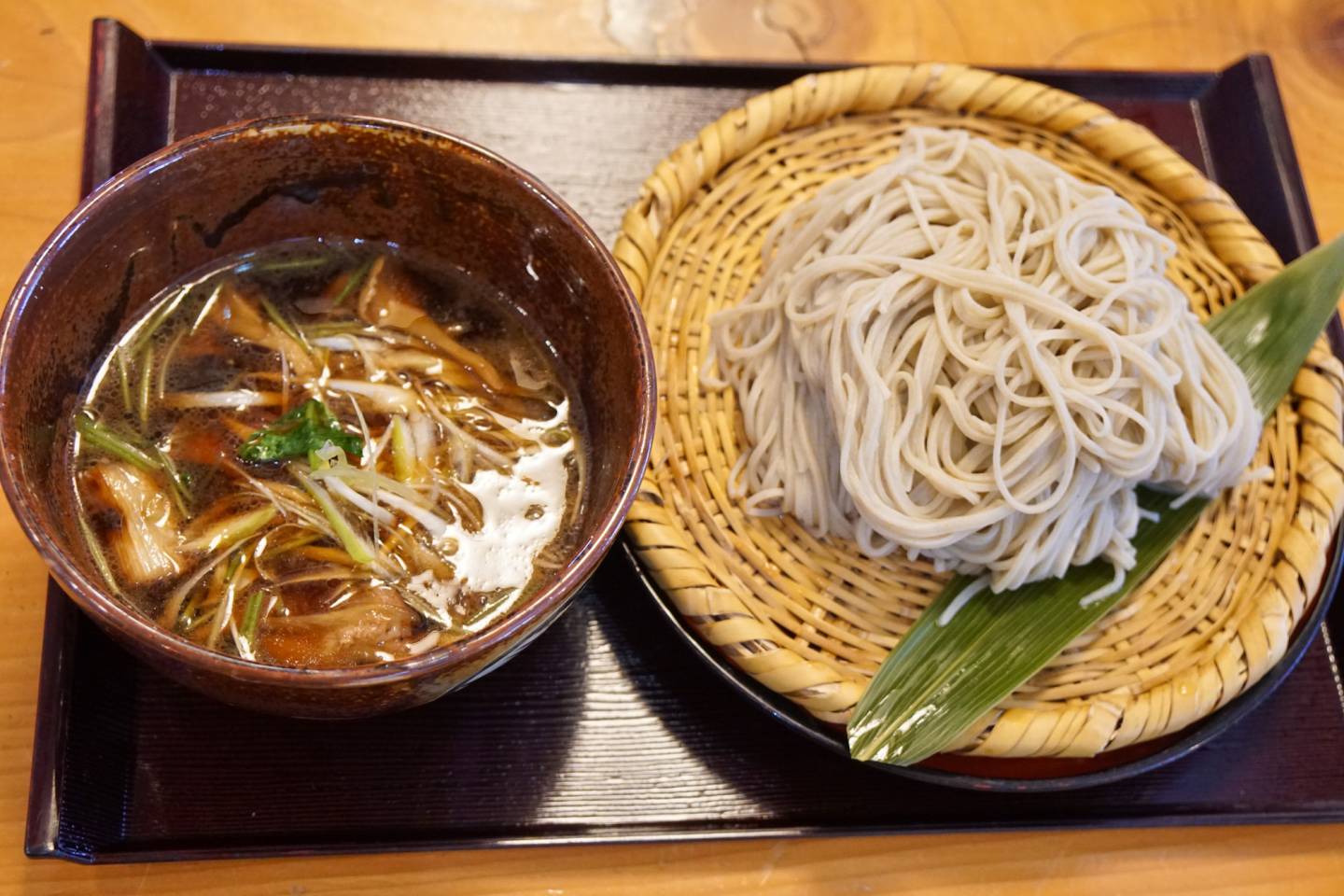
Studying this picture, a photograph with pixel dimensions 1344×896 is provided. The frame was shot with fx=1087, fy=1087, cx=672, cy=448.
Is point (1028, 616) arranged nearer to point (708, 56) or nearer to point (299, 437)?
point (299, 437)

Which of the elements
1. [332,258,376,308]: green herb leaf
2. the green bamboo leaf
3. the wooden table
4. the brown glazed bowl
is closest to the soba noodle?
the green bamboo leaf

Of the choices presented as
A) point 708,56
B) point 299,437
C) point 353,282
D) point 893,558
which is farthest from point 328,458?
point 708,56

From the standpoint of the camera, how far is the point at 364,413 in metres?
1.49

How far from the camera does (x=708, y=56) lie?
2.16m

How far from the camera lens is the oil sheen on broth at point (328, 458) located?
134cm

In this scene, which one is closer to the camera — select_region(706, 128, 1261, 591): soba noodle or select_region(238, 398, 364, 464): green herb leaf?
select_region(238, 398, 364, 464): green herb leaf

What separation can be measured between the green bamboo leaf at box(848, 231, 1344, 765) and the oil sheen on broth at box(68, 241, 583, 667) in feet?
1.59

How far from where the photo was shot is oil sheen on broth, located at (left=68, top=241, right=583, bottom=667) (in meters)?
1.34

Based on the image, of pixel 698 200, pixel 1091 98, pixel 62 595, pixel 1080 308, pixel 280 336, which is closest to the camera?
pixel 62 595

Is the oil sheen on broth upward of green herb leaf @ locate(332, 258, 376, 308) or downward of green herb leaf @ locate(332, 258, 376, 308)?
Answer: downward

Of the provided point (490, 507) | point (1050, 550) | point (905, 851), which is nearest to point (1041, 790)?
point (905, 851)

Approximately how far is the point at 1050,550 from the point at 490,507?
0.79 metres

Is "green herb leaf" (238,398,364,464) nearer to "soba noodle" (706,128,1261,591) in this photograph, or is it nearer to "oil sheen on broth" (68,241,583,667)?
"oil sheen on broth" (68,241,583,667)

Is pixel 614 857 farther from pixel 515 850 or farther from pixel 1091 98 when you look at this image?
pixel 1091 98
